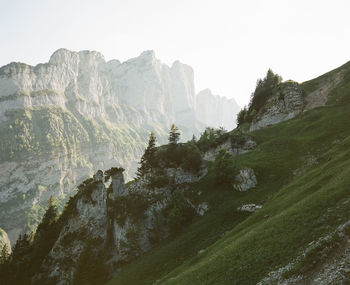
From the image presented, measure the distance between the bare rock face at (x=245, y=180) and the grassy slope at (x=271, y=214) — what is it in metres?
1.96

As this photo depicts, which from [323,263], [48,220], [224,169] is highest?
[48,220]

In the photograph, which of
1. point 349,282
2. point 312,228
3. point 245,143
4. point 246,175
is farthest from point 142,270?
point 245,143

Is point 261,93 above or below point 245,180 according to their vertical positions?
above

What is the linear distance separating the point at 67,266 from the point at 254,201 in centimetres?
5135

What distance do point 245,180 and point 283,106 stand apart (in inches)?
2206

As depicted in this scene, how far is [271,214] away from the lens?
112 ft

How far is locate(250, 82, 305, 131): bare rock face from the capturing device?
311 ft

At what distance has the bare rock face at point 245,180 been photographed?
56.9 meters

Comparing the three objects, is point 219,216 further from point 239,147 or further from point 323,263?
point 239,147

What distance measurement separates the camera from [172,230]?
59.0 m

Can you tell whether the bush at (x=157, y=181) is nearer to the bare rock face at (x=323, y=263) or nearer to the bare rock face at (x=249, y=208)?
the bare rock face at (x=249, y=208)

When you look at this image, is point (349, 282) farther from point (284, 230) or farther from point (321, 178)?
point (321, 178)

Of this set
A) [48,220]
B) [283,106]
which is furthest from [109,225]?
[283,106]

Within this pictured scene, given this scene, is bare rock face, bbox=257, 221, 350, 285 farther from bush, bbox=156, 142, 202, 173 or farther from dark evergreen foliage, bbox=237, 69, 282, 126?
dark evergreen foliage, bbox=237, 69, 282, 126
